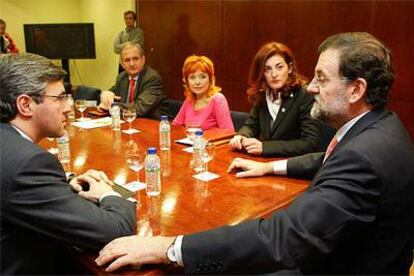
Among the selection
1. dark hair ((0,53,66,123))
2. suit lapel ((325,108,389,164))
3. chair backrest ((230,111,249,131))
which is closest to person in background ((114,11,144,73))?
chair backrest ((230,111,249,131))

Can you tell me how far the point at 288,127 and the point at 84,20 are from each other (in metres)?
6.92

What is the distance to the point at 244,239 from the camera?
1214 millimetres

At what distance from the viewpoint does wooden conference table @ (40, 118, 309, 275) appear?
4.84ft

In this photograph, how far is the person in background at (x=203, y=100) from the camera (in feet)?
10.5

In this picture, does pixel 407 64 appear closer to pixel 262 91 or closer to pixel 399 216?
pixel 262 91

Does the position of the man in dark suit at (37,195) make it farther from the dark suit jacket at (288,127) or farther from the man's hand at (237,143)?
the dark suit jacket at (288,127)

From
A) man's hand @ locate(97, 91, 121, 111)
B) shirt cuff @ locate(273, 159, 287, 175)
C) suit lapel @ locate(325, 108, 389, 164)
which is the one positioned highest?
suit lapel @ locate(325, 108, 389, 164)

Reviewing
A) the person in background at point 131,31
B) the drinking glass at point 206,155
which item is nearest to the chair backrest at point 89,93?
the person in background at point 131,31

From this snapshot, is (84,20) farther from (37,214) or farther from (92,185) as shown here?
(37,214)

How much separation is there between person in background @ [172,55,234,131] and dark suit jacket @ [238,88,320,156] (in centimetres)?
33

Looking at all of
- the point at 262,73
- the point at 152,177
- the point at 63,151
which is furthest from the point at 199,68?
the point at 152,177

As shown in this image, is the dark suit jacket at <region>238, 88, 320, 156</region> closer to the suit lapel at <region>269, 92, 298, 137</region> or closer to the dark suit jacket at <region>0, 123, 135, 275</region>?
the suit lapel at <region>269, 92, 298, 137</region>

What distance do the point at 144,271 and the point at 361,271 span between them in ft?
2.15

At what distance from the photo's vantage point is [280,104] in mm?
2719
